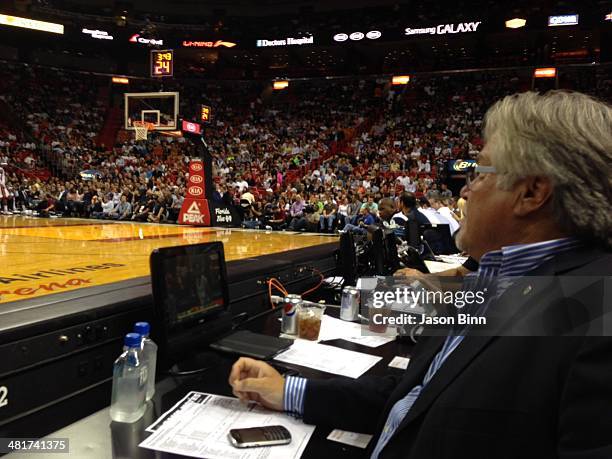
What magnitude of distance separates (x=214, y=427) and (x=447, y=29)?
55.7 ft

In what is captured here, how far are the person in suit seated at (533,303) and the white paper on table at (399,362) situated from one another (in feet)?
1.91

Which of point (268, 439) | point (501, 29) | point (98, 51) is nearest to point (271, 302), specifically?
point (268, 439)

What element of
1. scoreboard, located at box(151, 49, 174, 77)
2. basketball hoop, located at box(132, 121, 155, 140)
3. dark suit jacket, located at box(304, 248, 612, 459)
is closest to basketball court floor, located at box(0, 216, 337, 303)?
dark suit jacket, located at box(304, 248, 612, 459)

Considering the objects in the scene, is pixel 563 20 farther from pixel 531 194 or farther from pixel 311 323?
pixel 531 194

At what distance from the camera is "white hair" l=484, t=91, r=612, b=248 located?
0.78 metres

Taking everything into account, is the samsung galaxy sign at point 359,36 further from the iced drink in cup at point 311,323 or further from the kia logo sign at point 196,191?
the iced drink in cup at point 311,323

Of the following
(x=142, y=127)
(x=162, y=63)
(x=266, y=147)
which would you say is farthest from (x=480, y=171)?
(x=266, y=147)

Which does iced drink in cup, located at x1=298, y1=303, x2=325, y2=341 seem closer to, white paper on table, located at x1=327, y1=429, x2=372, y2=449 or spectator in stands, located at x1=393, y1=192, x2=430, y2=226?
white paper on table, located at x1=327, y1=429, x2=372, y2=449

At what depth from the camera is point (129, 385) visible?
3.87 ft

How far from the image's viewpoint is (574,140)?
79 cm

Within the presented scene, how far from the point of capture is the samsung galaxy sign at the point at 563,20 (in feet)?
46.9

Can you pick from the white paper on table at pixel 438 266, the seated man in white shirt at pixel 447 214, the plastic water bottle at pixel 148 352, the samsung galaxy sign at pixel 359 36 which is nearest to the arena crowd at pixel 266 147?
the seated man in white shirt at pixel 447 214

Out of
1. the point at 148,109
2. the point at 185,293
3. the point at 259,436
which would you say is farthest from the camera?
the point at 148,109

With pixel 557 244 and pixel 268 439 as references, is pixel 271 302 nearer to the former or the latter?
pixel 268 439
